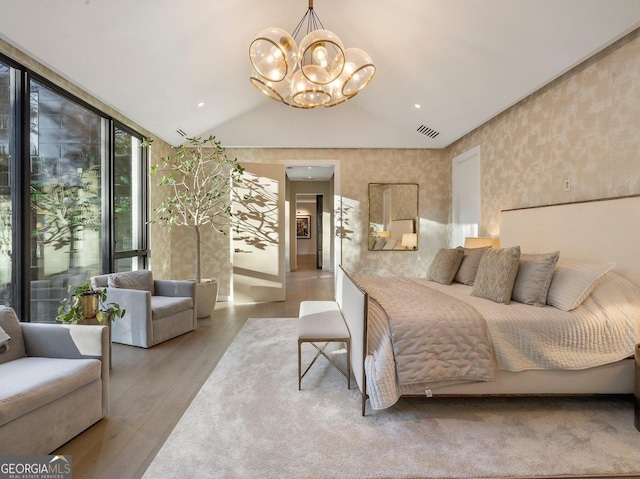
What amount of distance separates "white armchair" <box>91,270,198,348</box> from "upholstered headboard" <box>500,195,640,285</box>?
3834 mm

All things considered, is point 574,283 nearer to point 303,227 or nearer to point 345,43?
point 345,43

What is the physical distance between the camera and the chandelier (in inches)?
98.1

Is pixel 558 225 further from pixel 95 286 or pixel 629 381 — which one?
pixel 95 286

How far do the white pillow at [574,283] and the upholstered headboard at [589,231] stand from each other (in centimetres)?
17

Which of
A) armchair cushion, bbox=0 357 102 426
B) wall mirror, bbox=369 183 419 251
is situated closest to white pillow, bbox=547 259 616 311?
armchair cushion, bbox=0 357 102 426

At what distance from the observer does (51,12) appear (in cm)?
249

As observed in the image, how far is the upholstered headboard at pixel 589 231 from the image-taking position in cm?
245

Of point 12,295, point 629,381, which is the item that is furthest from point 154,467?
point 629,381

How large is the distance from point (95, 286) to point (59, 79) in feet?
6.69

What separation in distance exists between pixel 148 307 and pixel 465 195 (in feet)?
15.3

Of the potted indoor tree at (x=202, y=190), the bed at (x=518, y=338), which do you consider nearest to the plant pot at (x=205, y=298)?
the potted indoor tree at (x=202, y=190)

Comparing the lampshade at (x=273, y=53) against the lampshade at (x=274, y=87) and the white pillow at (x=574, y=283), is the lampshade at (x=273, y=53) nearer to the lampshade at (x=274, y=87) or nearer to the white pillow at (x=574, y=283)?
the lampshade at (x=274, y=87)

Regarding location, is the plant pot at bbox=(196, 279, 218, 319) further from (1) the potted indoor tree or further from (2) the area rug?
(2) the area rug

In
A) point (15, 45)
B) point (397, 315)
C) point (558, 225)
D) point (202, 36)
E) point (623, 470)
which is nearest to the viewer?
point (623, 470)
